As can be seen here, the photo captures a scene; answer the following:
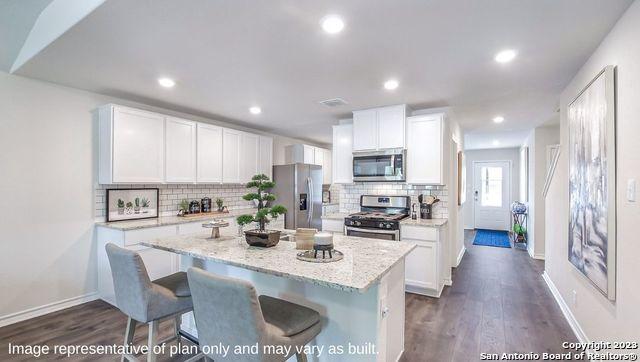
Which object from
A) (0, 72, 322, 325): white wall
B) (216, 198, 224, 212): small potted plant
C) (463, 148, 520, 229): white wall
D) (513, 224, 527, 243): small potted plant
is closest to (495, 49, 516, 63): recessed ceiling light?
(216, 198, 224, 212): small potted plant

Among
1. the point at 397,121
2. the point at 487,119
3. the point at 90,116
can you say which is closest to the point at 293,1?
the point at 397,121

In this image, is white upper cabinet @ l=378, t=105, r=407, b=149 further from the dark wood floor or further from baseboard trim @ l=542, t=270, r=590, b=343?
baseboard trim @ l=542, t=270, r=590, b=343

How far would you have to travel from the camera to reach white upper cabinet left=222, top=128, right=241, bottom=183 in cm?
456

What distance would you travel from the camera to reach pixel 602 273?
195cm

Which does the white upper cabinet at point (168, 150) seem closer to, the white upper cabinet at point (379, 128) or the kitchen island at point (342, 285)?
the kitchen island at point (342, 285)

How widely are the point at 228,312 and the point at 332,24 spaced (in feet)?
5.71

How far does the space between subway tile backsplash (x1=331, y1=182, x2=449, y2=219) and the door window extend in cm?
560

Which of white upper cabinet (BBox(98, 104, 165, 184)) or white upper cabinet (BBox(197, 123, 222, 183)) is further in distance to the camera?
white upper cabinet (BBox(197, 123, 222, 183))

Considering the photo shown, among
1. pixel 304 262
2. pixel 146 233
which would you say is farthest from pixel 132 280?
pixel 146 233

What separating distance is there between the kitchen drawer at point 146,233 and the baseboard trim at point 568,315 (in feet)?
13.5

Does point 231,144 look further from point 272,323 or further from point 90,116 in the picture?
point 272,323

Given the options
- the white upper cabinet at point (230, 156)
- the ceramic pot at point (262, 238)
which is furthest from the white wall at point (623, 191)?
the white upper cabinet at point (230, 156)

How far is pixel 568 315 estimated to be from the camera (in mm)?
2852

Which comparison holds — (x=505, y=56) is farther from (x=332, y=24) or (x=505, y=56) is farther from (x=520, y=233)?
(x=520, y=233)
